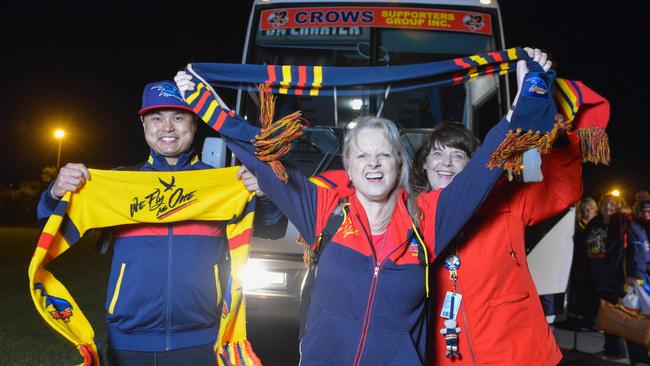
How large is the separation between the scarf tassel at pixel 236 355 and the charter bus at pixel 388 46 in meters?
2.25

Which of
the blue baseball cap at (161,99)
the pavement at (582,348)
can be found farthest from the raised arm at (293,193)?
the pavement at (582,348)

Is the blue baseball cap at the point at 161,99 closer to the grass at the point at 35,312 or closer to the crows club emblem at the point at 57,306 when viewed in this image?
the crows club emblem at the point at 57,306

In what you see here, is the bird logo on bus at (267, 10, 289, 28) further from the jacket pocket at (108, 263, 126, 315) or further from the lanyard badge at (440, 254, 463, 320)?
the lanyard badge at (440, 254, 463, 320)

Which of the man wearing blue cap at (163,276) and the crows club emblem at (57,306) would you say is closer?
the man wearing blue cap at (163,276)

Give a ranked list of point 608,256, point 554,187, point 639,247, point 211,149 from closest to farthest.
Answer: point 554,187, point 211,149, point 639,247, point 608,256

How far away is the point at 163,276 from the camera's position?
2.75 metres

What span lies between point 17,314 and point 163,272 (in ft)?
19.6

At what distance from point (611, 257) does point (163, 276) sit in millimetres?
6212

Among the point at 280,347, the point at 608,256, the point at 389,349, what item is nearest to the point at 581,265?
the point at 608,256

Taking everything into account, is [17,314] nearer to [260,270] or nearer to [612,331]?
[260,270]

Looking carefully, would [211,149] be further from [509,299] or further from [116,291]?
[509,299]

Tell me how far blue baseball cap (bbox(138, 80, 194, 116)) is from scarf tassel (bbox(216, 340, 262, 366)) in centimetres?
130

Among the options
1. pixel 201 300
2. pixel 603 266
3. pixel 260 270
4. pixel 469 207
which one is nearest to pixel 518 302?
pixel 469 207

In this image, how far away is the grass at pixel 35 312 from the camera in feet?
18.2
